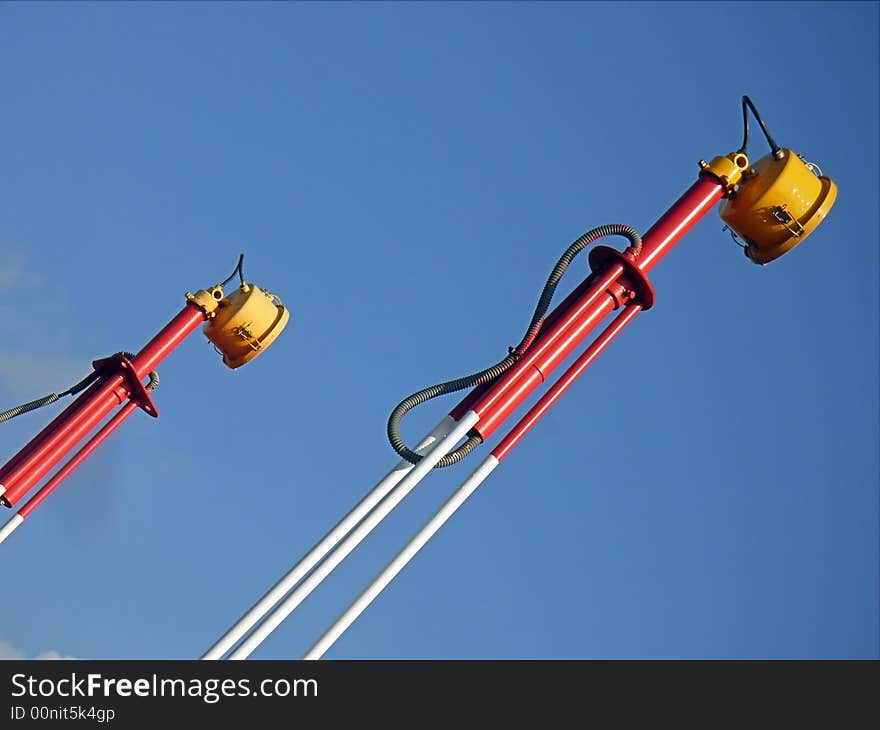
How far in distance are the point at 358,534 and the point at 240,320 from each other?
7398 millimetres

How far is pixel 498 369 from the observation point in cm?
1585

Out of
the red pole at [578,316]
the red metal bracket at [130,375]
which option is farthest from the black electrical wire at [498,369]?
the red metal bracket at [130,375]

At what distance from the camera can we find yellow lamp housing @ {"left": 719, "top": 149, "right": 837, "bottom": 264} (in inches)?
679

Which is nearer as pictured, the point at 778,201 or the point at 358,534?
the point at 358,534

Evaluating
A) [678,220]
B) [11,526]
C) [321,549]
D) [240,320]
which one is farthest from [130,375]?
[678,220]

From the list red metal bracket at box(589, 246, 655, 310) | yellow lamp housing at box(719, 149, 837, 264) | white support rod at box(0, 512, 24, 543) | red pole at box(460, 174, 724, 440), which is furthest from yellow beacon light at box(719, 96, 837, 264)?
white support rod at box(0, 512, 24, 543)

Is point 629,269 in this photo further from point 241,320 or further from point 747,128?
point 241,320

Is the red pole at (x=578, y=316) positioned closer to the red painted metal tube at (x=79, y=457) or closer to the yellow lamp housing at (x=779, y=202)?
the yellow lamp housing at (x=779, y=202)

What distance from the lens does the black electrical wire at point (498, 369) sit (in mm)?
15461

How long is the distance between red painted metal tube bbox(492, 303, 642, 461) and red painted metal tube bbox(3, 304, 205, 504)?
272 inches

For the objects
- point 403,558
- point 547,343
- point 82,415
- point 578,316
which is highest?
point 82,415

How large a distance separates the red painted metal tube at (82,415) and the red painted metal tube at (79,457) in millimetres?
158
